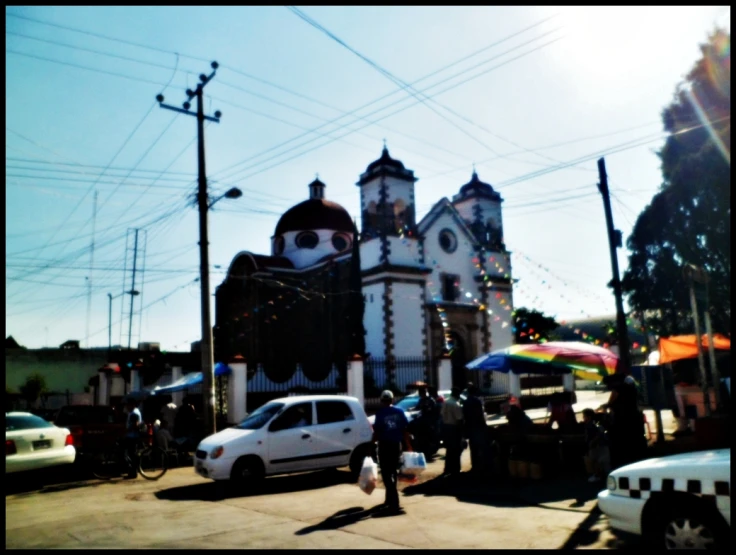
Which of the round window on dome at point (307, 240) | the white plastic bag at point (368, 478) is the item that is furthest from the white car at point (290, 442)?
the round window on dome at point (307, 240)

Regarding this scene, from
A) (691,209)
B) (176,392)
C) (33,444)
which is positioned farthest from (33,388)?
(691,209)

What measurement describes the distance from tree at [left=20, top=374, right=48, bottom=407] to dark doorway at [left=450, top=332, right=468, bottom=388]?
2704 centimetres

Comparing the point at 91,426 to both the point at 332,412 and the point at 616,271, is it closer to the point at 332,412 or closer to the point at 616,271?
the point at 332,412

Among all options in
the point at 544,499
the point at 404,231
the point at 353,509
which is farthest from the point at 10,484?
the point at 404,231

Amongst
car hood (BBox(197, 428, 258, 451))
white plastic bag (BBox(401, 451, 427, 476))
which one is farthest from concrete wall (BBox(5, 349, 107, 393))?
white plastic bag (BBox(401, 451, 427, 476))

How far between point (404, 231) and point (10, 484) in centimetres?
2357

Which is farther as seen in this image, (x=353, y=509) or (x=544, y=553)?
(x=353, y=509)

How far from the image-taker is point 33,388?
40.5 meters

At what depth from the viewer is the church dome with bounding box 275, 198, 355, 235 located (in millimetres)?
37719

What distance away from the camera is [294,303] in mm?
35031

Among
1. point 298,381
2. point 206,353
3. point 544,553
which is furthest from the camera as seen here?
point 298,381

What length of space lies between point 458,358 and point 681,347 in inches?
645

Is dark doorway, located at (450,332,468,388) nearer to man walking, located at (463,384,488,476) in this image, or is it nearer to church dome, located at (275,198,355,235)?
church dome, located at (275,198,355,235)

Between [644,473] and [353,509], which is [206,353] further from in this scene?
[644,473]
